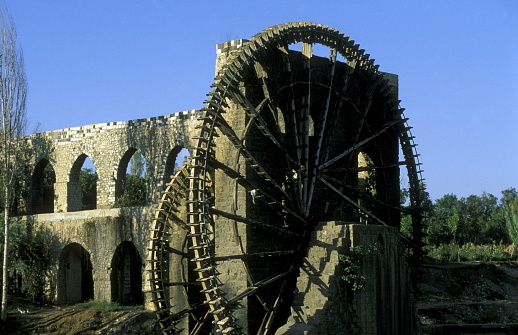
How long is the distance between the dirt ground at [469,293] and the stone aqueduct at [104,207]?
740cm

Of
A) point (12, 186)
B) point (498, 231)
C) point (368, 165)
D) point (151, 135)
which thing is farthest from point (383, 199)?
point (498, 231)

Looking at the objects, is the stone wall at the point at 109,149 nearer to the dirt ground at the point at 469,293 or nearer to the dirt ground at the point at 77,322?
the dirt ground at the point at 77,322

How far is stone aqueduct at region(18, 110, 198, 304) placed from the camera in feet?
64.4

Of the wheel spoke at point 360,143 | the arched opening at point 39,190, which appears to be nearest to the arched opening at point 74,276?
the arched opening at point 39,190

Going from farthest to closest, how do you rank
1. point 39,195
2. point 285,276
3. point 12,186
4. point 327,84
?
point 39,195 < point 12,186 < point 327,84 < point 285,276

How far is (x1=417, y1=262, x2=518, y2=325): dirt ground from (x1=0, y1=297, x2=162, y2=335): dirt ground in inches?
266

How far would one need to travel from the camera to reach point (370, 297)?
41.2 ft

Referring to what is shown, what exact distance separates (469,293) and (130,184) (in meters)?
13.6

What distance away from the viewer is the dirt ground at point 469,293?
18328 millimetres

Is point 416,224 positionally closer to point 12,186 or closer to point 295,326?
point 295,326

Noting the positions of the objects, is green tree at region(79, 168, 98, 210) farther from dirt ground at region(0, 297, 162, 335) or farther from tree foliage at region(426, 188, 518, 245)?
tree foliage at region(426, 188, 518, 245)

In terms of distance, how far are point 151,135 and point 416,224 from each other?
753cm

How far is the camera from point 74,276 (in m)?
21.7

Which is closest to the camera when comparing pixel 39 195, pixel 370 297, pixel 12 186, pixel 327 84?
pixel 370 297
